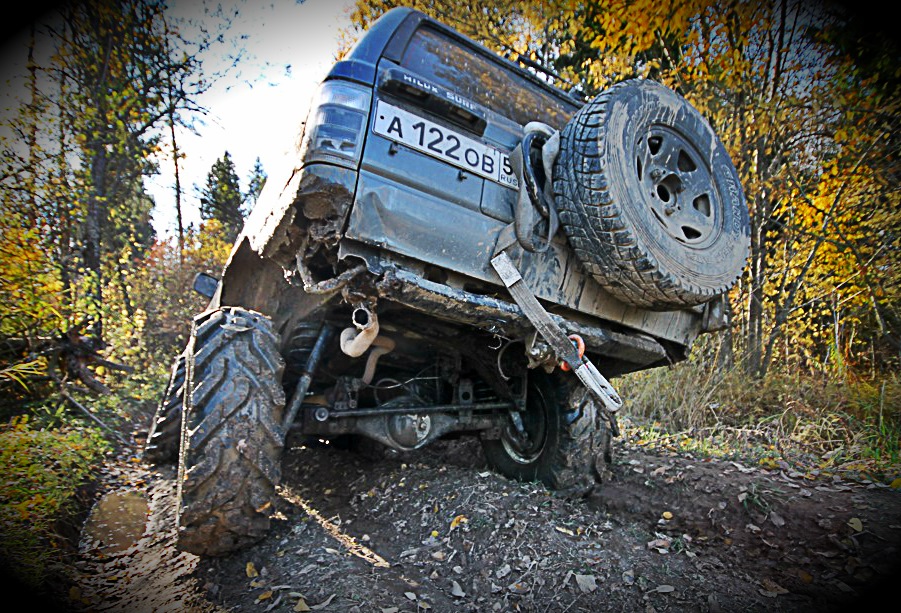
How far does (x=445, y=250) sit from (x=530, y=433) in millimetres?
1714

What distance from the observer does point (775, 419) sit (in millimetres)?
4402

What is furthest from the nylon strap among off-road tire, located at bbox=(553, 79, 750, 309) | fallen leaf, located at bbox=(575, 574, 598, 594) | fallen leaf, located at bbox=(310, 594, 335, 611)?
fallen leaf, located at bbox=(310, 594, 335, 611)

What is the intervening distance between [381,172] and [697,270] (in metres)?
1.65

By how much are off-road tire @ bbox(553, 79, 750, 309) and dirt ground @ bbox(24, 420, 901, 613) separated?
123 cm

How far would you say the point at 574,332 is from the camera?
94.6 inches

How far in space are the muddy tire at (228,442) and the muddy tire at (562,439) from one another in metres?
1.70

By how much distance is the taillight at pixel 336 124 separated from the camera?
201 centimetres

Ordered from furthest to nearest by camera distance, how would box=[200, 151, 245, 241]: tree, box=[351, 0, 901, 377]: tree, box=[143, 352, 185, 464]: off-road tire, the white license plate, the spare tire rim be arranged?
box=[200, 151, 245, 241]: tree
box=[351, 0, 901, 377]: tree
box=[143, 352, 185, 464]: off-road tire
the spare tire rim
the white license plate

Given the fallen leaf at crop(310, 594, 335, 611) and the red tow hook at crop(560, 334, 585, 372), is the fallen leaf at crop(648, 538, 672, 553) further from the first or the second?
the fallen leaf at crop(310, 594, 335, 611)

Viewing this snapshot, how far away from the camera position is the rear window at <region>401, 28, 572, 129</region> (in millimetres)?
2521

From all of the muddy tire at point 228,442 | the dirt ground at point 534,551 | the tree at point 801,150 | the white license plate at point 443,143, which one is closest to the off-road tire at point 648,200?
the white license plate at point 443,143

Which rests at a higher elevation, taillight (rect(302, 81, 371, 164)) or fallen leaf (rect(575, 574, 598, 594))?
taillight (rect(302, 81, 371, 164))

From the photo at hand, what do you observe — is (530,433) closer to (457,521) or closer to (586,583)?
(457,521)

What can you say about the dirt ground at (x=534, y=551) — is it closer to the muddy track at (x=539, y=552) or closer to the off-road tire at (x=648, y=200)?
the muddy track at (x=539, y=552)
